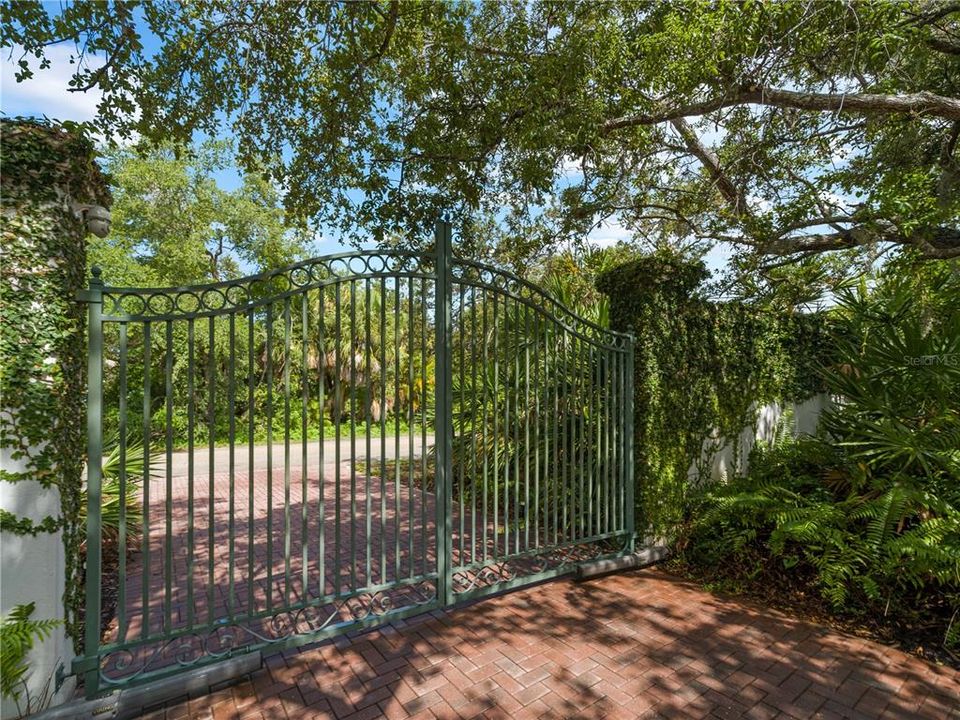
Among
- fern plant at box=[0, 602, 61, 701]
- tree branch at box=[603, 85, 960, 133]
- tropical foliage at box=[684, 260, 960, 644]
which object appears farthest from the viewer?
tree branch at box=[603, 85, 960, 133]

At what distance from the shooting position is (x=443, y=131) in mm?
5750

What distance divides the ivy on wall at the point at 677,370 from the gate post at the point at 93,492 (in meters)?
4.31

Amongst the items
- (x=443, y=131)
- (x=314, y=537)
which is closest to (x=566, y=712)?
(x=314, y=537)

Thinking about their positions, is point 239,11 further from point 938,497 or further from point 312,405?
point 312,405

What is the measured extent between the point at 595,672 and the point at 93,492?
305 cm

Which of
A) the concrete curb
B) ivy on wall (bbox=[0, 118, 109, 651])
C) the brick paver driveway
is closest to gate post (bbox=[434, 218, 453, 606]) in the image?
the brick paver driveway

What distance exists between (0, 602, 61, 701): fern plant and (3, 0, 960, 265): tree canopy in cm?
416

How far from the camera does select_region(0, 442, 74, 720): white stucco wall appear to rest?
226 cm

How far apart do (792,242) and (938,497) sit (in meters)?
3.67

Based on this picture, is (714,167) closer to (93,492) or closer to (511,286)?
(511,286)

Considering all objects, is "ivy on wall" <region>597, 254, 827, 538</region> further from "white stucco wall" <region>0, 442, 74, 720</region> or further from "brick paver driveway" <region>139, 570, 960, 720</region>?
"white stucco wall" <region>0, 442, 74, 720</region>

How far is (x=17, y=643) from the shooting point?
81.1 inches

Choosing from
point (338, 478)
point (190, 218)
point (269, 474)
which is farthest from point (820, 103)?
point (190, 218)

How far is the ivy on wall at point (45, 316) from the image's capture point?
2277 millimetres
